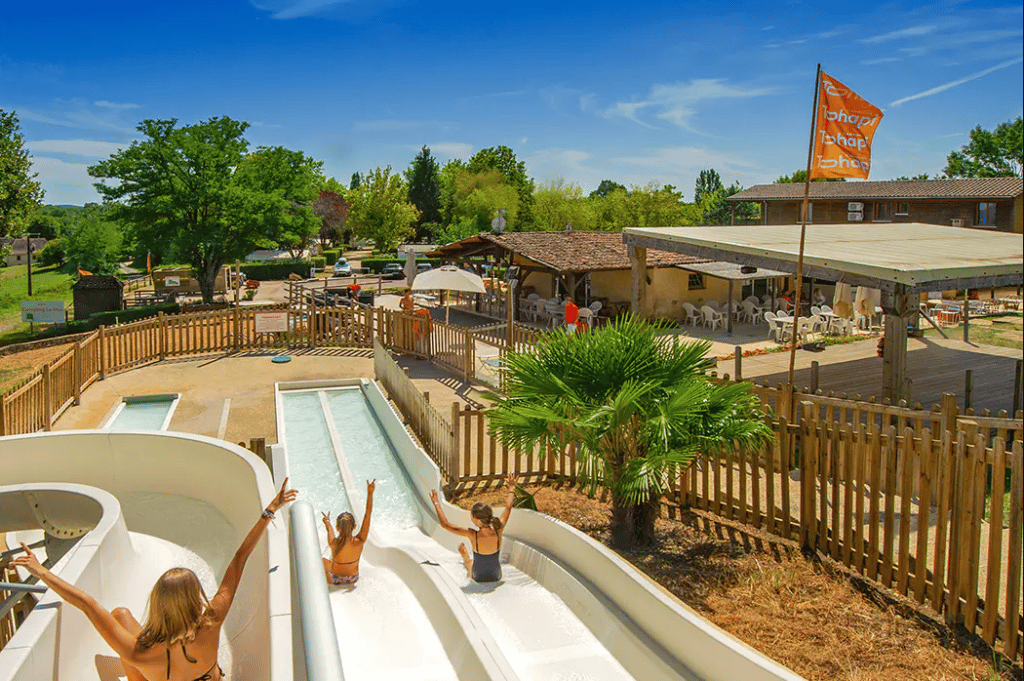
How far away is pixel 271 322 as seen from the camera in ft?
70.0

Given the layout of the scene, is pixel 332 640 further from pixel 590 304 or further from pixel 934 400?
pixel 590 304

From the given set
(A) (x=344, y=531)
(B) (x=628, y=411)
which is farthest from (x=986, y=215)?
(A) (x=344, y=531)

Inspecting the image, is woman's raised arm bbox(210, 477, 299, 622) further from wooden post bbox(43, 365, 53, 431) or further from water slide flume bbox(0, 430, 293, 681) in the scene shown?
wooden post bbox(43, 365, 53, 431)

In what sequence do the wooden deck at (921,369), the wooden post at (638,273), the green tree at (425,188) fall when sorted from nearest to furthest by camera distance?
the wooden deck at (921,369) < the wooden post at (638,273) < the green tree at (425,188)

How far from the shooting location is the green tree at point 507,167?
80.7 m

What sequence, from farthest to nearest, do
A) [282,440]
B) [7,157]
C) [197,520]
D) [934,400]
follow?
[7,157] < [934,400] < [282,440] < [197,520]

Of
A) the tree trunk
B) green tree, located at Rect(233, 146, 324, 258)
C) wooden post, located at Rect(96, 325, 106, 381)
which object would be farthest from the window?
the tree trunk

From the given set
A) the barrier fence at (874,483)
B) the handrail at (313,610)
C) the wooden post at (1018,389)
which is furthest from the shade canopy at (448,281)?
the handrail at (313,610)

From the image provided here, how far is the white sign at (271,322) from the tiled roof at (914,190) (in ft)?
128

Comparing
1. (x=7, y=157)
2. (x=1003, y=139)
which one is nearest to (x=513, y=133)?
(x=1003, y=139)

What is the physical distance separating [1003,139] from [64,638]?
82.6 metres

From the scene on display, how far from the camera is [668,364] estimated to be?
7.83m

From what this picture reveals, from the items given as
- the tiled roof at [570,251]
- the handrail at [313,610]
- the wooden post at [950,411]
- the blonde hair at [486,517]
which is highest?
the tiled roof at [570,251]

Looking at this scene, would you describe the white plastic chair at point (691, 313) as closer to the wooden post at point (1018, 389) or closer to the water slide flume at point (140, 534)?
the wooden post at point (1018, 389)
